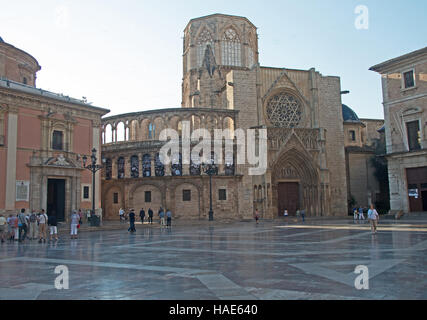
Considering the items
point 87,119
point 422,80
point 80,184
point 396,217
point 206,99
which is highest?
point 206,99

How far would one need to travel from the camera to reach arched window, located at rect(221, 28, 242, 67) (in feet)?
157

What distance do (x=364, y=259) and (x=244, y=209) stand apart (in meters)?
25.5

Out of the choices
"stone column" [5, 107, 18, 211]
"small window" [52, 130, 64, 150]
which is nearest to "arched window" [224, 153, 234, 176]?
"small window" [52, 130, 64, 150]

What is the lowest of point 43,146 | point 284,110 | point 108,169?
point 108,169

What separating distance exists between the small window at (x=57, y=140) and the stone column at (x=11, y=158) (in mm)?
2743

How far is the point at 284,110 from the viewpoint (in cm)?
3962

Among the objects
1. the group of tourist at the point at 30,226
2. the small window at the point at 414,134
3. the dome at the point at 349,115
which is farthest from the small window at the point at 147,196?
the dome at the point at 349,115

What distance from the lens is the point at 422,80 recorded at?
100ft

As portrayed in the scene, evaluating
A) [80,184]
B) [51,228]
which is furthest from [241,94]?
[51,228]

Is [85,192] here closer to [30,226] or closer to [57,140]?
[57,140]

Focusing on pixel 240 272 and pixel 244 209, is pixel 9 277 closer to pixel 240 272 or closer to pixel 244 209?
pixel 240 272

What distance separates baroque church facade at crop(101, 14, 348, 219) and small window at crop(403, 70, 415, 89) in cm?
926

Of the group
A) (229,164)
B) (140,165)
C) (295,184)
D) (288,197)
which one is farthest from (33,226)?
(295,184)

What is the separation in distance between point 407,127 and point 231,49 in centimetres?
2389
